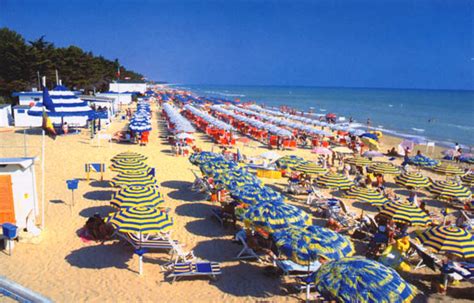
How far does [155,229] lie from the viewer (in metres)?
7.48

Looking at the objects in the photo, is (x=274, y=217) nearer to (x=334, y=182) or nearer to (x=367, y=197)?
(x=367, y=197)

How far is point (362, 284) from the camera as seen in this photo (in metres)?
5.33

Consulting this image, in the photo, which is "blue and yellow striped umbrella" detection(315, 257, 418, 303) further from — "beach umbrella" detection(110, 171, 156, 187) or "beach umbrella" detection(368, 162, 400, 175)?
"beach umbrella" detection(368, 162, 400, 175)

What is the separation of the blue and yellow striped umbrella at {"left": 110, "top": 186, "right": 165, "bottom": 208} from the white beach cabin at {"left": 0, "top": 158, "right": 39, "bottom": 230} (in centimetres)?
222

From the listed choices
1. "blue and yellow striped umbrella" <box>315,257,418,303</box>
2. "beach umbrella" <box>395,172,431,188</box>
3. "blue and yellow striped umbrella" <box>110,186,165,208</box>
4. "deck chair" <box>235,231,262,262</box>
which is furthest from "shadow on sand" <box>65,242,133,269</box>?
"beach umbrella" <box>395,172,431,188</box>

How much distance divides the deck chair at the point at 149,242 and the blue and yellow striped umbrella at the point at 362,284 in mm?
3876

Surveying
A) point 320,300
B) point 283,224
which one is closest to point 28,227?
point 283,224

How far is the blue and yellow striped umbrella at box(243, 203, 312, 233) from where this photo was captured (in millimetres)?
7785

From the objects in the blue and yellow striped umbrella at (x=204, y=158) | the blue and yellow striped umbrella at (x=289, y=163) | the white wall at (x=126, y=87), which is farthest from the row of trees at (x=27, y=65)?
the blue and yellow striped umbrella at (x=289, y=163)

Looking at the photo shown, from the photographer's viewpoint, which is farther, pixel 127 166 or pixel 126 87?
pixel 126 87

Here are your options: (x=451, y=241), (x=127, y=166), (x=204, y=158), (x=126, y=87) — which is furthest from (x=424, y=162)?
(x=126, y=87)

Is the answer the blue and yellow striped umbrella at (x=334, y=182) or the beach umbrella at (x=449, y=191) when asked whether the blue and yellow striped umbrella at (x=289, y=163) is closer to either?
the blue and yellow striped umbrella at (x=334, y=182)

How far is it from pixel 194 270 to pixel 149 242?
4.91 feet

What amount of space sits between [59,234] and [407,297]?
7934 millimetres
